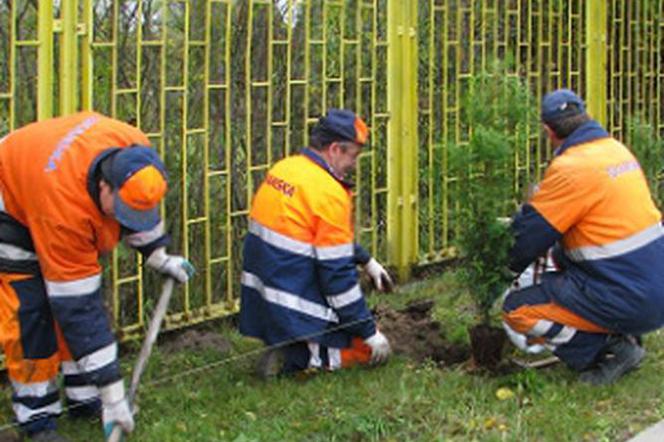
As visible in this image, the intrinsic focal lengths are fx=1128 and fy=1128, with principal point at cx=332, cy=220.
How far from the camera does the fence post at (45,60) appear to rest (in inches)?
224

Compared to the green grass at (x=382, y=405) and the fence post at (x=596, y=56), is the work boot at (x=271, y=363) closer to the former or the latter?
the green grass at (x=382, y=405)

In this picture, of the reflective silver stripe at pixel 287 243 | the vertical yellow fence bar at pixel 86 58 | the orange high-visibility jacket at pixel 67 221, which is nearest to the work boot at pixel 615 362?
the reflective silver stripe at pixel 287 243

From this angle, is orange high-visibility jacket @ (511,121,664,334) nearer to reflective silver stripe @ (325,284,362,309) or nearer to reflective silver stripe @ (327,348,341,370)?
reflective silver stripe @ (325,284,362,309)

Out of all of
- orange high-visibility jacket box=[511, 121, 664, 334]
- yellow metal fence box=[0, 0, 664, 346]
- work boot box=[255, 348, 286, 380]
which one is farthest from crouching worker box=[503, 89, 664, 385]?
work boot box=[255, 348, 286, 380]

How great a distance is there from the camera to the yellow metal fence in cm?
587

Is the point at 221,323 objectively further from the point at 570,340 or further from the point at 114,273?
the point at 570,340

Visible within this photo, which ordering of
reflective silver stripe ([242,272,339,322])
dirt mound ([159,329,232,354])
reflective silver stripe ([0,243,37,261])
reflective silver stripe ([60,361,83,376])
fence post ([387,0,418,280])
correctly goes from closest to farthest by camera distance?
reflective silver stripe ([0,243,37,261]) → reflective silver stripe ([60,361,83,376]) → reflective silver stripe ([242,272,339,322]) → dirt mound ([159,329,232,354]) → fence post ([387,0,418,280])

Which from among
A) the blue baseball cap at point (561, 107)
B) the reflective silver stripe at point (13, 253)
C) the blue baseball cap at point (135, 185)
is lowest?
the reflective silver stripe at point (13, 253)

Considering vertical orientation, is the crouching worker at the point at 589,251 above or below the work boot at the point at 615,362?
above

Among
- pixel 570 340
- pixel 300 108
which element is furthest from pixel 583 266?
pixel 300 108

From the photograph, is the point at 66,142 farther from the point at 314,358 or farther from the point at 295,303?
the point at 314,358

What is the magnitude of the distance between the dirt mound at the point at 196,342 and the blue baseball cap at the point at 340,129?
4.56 ft

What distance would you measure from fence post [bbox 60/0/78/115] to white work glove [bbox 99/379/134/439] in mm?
1687

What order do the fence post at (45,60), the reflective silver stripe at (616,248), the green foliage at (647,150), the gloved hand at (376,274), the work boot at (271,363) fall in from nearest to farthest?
the fence post at (45,60) < the reflective silver stripe at (616,248) < the work boot at (271,363) < the gloved hand at (376,274) < the green foliage at (647,150)
